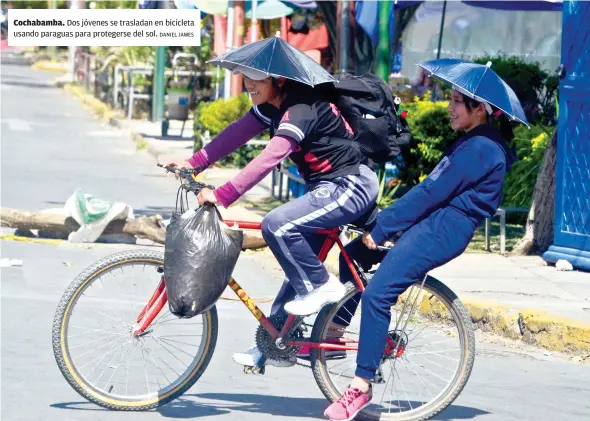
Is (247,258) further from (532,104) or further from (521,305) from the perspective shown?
(532,104)

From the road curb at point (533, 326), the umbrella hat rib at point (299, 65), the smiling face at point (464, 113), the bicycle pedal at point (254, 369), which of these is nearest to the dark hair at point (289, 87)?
the umbrella hat rib at point (299, 65)

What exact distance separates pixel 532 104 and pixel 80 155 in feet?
25.4

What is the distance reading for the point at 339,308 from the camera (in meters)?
5.80

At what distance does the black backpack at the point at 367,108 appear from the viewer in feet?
18.5

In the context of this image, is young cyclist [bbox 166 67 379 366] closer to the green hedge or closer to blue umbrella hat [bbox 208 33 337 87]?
blue umbrella hat [bbox 208 33 337 87]

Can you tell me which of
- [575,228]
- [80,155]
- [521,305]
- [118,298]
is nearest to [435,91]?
[80,155]

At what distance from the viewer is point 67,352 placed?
574 cm

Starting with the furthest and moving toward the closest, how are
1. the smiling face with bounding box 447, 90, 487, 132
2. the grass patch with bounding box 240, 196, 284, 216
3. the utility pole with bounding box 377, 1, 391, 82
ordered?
the grass patch with bounding box 240, 196, 284, 216 → the utility pole with bounding box 377, 1, 391, 82 → the smiling face with bounding box 447, 90, 487, 132

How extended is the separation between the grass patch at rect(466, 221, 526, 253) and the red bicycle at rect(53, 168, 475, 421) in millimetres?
5381

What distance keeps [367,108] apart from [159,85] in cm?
1935

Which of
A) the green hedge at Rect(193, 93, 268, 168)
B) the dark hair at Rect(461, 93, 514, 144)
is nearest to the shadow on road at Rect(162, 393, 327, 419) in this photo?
the dark hair at Rect(461, 93, 514, 144)

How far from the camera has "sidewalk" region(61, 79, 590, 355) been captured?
793 cm

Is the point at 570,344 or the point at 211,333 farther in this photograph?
the point at 570,344

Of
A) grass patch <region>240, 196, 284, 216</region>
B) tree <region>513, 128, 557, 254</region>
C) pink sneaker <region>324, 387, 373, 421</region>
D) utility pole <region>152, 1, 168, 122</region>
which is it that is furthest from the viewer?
utility pole <region>152, 1, 168, 122</region>
